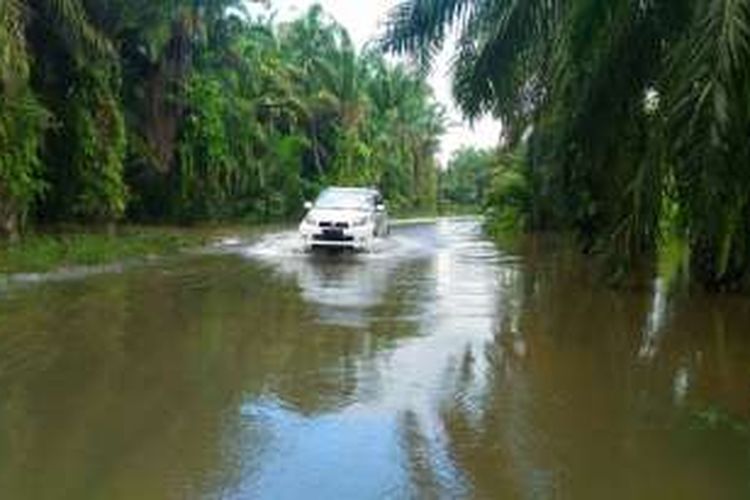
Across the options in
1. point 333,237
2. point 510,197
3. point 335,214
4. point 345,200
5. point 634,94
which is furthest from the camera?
point 510,197

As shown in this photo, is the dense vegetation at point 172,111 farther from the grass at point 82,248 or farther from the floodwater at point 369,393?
the floodwater at point 369,393

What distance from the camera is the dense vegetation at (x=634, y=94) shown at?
8328mm

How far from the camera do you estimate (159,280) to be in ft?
63.0

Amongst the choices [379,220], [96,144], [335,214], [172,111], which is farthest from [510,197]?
[96,144]

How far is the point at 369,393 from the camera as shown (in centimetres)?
960

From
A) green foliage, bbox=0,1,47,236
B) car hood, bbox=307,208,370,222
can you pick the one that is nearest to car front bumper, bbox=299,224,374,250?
car hood, bbox=307,208,370,222

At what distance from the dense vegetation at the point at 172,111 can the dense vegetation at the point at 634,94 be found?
1.38 m

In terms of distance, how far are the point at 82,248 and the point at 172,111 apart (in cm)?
1369

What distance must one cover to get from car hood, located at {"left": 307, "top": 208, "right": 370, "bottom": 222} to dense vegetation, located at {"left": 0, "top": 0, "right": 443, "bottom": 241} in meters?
3.14

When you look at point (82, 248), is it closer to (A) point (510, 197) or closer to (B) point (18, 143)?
(B) point (18, 143)

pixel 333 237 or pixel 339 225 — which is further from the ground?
pixel 339 225

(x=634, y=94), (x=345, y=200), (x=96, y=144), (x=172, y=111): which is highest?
(x=172, y=111)

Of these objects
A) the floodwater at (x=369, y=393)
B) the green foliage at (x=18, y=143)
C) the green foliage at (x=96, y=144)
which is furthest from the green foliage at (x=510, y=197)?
the floodwater at (x=369, y=393)

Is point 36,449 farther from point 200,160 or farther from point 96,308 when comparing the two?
point 200,160
